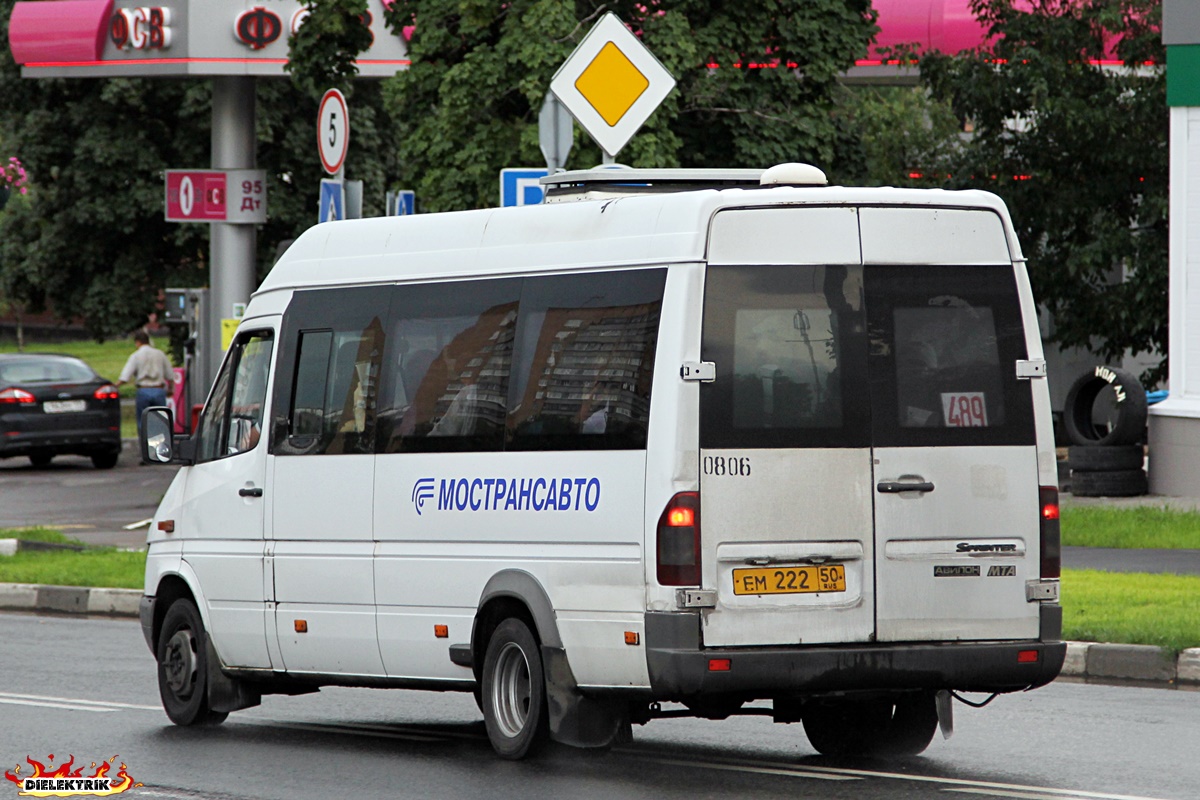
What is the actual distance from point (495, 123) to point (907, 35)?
8878 mm

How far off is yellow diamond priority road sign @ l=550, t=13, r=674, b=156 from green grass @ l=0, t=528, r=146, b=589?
649 centimetres

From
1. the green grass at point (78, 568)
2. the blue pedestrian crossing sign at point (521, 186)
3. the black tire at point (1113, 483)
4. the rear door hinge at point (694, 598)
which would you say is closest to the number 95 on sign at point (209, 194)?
the green grass at point (78, 568)

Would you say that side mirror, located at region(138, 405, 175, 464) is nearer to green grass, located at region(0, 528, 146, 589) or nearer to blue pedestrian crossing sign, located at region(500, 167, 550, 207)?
blue pedestrian crossing sign, located at region(500, 167, 550, 207)

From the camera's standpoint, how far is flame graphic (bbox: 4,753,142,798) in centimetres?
823

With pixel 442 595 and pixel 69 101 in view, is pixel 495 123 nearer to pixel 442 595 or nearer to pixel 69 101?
pixel 442 595

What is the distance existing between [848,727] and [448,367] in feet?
7.79

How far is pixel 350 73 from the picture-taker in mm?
26906

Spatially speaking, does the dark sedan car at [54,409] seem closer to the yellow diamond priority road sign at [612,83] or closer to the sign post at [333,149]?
the sign post at [333,149]

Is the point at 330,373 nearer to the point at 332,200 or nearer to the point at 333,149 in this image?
the point at 332,200

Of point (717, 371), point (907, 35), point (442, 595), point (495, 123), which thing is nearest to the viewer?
point (717, 371)

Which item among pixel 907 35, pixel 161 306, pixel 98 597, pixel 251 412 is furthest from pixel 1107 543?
pixel 161 306

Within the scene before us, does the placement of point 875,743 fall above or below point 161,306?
below

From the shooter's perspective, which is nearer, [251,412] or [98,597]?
[251,412]

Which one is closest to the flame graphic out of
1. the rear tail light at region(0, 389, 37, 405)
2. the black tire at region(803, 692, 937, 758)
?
the black tire at region(803, 692, 937, 758)
